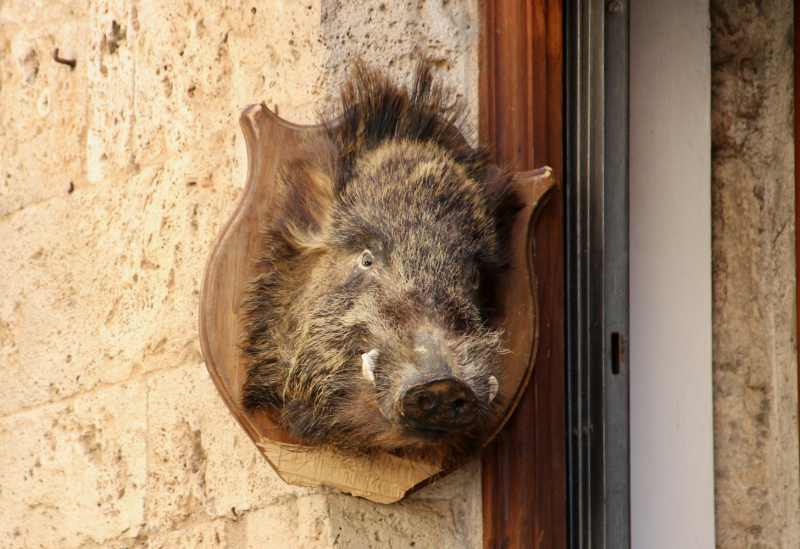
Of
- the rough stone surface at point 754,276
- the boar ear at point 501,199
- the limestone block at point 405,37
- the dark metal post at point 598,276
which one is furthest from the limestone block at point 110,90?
the rough stone surface at point 754,276

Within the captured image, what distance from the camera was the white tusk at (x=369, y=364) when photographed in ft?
3.78

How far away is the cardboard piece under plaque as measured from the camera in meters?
1.38

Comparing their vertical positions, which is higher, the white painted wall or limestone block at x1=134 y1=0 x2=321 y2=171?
A: limestone block at x1=134 y1=0 x2=321 y2=171

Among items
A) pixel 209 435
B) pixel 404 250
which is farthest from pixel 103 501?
pixel 404 250

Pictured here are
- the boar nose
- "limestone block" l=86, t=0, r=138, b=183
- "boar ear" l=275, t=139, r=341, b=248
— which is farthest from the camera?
"limestone block" l=86, t=0, r=138, b=183

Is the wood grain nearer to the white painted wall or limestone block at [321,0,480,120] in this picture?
limestone block at [321,0,480,120]

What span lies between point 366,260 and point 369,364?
0.64 ft

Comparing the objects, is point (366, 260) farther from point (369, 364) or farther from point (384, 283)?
point (369, 364)

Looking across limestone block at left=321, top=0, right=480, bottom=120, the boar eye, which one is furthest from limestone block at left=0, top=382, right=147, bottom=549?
limestone block at left=321, top=0, right=480, bottom=120

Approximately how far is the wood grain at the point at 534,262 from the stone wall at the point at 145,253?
1.9 inches

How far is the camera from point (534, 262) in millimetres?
1517

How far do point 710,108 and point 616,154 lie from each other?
404 millimetres

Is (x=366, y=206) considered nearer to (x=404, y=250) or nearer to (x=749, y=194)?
(x=404, y=250)

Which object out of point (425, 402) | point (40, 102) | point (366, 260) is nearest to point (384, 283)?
point (366, 260)
